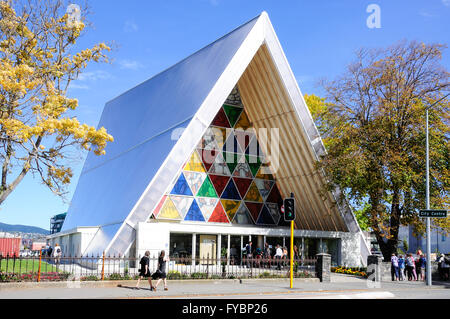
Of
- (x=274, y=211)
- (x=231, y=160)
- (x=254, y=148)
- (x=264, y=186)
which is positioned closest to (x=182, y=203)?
(x=231, y=160)

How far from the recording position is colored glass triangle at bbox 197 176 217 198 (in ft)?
105

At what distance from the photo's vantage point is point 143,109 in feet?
124

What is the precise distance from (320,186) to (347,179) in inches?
157

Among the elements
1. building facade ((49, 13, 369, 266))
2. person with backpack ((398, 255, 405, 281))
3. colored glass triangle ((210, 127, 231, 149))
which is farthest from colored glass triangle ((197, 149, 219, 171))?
person with backpack ((398, 255, 405, 281))

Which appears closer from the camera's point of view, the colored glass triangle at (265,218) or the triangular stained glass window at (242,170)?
the triangular stained glass window at (242,170)

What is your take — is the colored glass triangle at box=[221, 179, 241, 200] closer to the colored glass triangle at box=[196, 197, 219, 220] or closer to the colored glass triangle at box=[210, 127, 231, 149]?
the colored glass triangle at box=[196, 197, 219, 220]

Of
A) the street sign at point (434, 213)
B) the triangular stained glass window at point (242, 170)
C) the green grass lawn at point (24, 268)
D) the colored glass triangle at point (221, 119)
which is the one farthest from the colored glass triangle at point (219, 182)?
the street sign at point (434, 213)

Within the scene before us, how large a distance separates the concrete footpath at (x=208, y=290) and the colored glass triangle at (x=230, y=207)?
33.0 feet

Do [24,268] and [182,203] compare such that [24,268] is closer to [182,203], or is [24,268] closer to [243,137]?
[182,203]

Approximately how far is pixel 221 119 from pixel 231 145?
6.15 ft

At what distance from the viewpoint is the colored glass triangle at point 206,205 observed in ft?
104

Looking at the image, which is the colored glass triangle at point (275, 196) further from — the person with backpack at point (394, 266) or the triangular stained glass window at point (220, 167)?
the person with backpack at point (394, 266)

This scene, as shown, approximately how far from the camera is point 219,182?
108 ft
